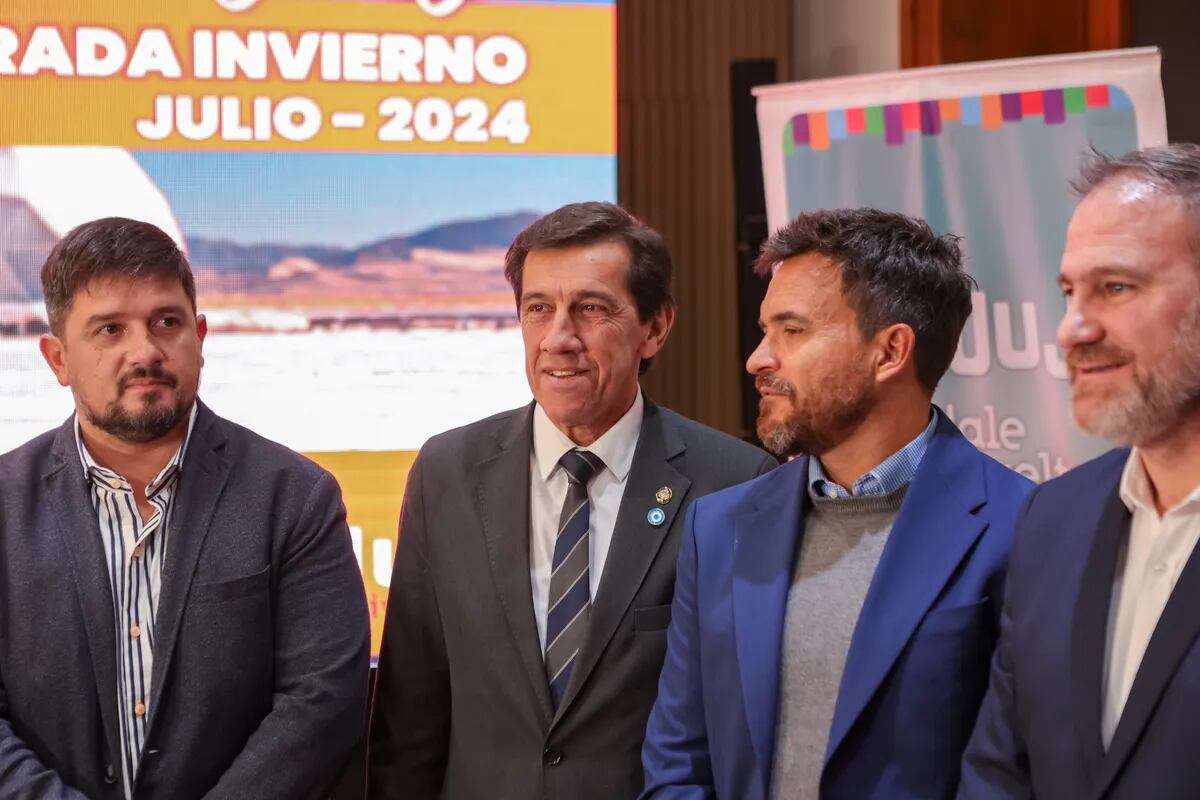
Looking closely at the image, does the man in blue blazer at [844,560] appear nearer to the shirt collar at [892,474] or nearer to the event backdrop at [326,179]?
the shirt collar at [892,474]

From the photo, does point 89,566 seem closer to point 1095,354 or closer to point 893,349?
point 893,349

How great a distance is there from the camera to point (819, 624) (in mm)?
1951

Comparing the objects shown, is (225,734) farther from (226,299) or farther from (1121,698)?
(226,299)

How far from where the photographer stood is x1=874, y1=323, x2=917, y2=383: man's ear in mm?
2057

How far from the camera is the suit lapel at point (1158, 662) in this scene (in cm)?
→ 145

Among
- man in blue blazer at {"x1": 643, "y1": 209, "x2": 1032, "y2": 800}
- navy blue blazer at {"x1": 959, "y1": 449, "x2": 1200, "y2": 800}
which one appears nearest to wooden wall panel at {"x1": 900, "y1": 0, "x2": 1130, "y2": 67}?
man in blue blazer at {"x1": 643, "y1": 209, "x2": 1032, "y2": 800}

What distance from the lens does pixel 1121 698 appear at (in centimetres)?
153

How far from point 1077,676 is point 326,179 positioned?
2.80 metres

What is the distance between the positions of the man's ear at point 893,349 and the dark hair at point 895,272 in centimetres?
1

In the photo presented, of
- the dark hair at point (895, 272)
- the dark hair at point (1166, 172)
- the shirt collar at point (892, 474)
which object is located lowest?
the shirt collar at point (892, 474)

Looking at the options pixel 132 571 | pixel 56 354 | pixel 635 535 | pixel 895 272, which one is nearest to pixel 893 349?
pixel 895 272

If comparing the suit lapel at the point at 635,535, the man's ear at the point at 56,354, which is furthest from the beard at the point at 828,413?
the man's ear at the point at 56,354

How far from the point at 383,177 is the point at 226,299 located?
591 millimetres

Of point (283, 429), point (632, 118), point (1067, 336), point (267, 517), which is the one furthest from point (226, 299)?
point (1067, 336)
